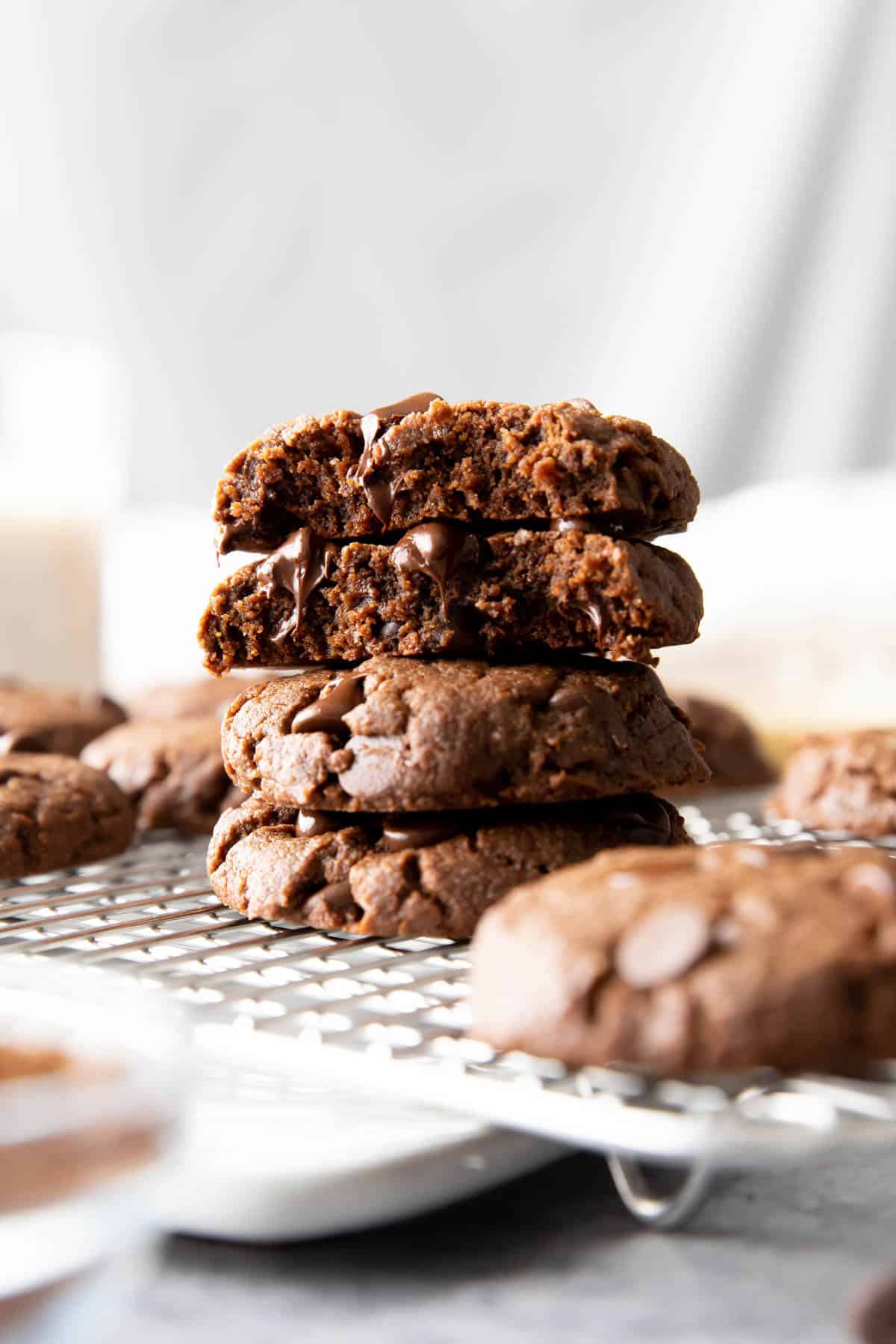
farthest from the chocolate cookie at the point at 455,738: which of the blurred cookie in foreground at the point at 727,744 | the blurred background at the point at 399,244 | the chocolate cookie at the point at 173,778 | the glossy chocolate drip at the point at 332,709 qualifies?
the blurred background at the point at 399,244

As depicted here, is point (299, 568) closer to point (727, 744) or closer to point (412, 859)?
point (412, 859)

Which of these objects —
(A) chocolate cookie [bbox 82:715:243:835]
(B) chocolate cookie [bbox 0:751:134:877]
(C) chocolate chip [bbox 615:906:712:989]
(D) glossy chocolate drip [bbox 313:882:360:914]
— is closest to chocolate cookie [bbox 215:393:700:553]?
(D) glossy chocolate drip [bbox 313:882:360:914]

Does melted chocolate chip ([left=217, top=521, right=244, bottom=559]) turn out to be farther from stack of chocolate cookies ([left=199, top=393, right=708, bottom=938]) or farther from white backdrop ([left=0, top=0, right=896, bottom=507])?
white backdrop ([left=0, top=0, right=896, bottom=507])

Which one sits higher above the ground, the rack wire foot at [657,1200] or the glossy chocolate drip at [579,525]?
the glossy chocolate drip at [579,525]

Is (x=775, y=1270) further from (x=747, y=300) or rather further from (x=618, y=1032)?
(x=747, y=300)

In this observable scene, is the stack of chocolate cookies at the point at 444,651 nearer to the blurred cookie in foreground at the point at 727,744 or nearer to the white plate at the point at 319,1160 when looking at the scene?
the white plate at the point at 319,1160

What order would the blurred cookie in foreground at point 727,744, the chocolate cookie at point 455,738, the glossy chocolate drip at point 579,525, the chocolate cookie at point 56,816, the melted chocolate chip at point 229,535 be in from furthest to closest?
the blurred cookie in foreground at point 727,744
the chocolate cookie at point 56,816
the melted chocolate chip at point 229,535
the glossy chocolate drip at point 579,525
the chocolate cookie at point 455,738
